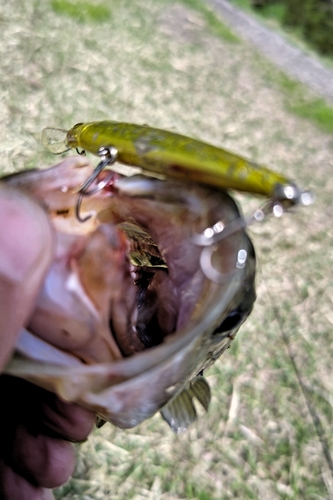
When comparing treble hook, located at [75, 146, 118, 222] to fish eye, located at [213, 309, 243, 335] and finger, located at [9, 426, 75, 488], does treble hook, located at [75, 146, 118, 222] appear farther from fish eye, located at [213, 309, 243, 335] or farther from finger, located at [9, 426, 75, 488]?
finger, located at [9, 426, 75, 488]

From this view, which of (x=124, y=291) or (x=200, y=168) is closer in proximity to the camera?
(x=200, y=168)

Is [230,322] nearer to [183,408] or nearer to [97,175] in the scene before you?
[97,175]

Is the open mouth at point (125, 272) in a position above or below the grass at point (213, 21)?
above

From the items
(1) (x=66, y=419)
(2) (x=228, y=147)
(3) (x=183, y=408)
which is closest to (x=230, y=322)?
(3) (x=183, y=408)

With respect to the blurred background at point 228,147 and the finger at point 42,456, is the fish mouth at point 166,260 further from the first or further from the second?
the blurred background at point 228,147

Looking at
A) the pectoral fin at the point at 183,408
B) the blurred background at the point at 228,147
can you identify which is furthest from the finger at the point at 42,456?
the blurred background at the point at 228,147

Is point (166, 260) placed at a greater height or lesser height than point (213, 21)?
greater
